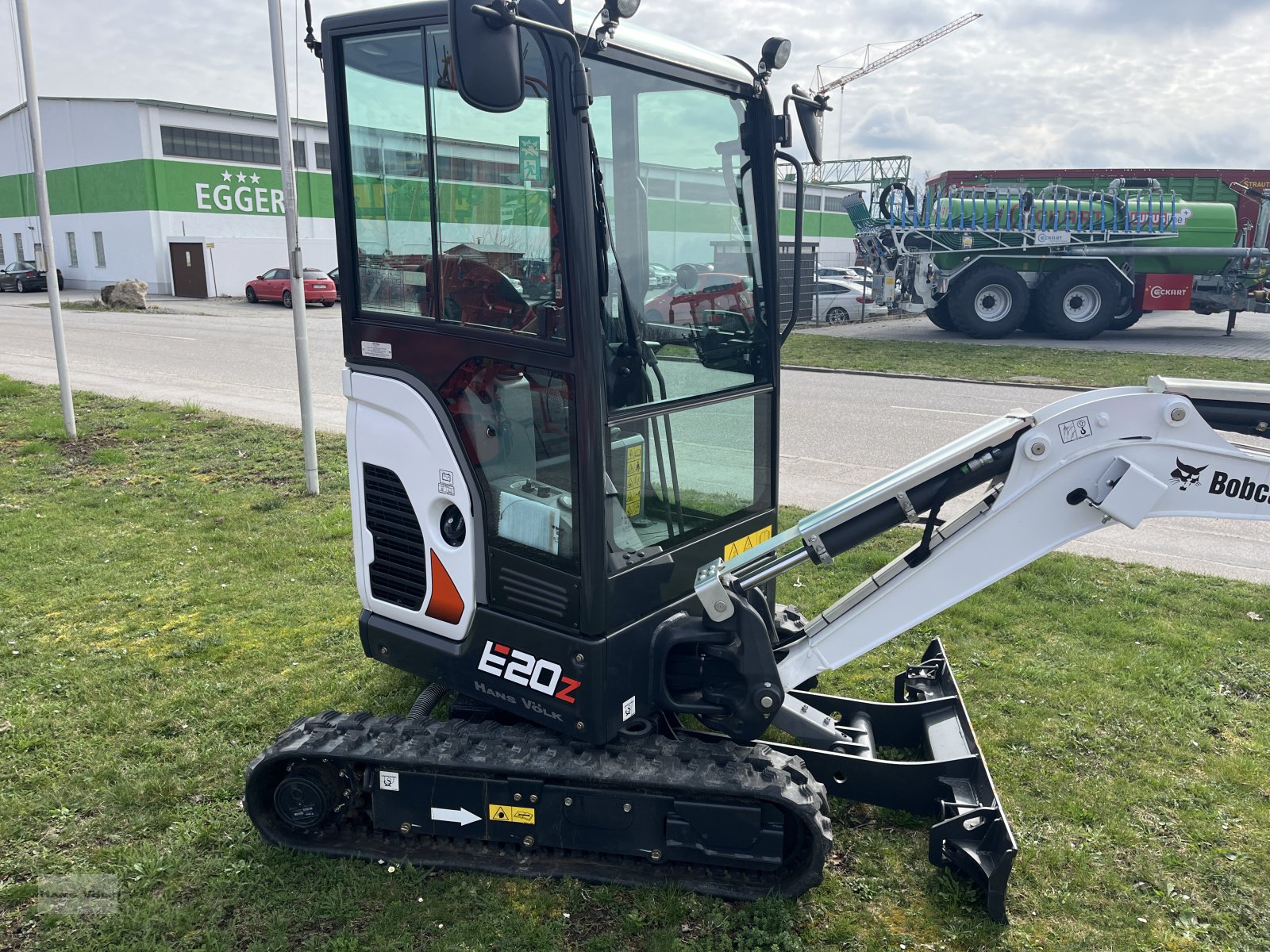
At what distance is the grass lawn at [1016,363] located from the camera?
51.2ft

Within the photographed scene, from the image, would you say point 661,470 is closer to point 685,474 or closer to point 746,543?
point 685,474

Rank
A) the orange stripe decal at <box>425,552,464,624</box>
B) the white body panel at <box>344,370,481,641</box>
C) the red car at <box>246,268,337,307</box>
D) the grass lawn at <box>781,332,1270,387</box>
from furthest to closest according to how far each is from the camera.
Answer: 1. the red car at <box>246,268,337,307</box>
2. the grass lawn at <box>781,332,1270,387</box>
3. the orange stripe decal at <box>425,552,464,624</box>
4. the white body panel at <box>344,370,481,641</box>

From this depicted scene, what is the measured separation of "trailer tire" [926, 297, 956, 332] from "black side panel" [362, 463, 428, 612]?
19775mm

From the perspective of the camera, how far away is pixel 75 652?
555 centimetres

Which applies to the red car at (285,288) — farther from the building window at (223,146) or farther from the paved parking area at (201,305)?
the building window at (223,146)

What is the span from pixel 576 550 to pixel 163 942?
1953 mm

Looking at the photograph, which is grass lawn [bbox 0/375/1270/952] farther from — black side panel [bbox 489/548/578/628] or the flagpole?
the flagpole

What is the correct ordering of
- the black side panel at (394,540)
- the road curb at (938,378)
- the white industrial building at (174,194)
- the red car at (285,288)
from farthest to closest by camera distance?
the white industrial building at (174,194)
the red car at (285,288)
the road curb at (938,378)
the black side panel at (394,540)

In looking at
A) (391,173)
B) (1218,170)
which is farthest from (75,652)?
(1218,170)

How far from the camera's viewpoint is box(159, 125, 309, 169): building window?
37.5 m

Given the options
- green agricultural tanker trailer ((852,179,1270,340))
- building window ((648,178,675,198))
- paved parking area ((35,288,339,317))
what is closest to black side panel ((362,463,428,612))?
building window ((648,178,675,198))

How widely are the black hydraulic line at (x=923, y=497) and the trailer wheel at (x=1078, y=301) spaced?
63.8 feet

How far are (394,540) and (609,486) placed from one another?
3.57ft

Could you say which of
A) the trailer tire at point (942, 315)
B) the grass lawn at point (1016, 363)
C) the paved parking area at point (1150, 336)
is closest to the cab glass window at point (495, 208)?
the grass lawn at point (1016, 363)
